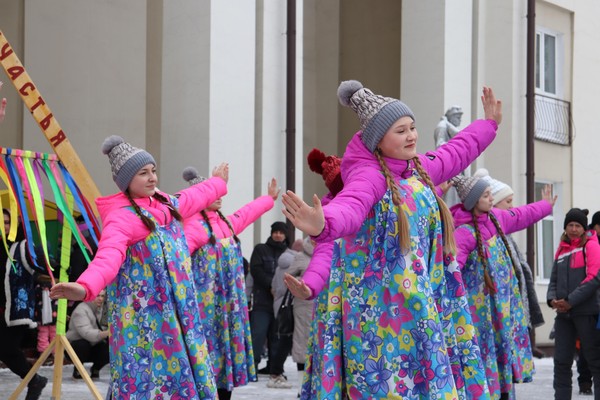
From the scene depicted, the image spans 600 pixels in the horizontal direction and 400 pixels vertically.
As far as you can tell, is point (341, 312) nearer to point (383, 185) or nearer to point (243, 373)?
point (383, 185)

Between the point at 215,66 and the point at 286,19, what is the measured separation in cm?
154

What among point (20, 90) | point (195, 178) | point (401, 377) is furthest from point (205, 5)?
point (401, 377)

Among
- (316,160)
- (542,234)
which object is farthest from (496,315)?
(542,234)

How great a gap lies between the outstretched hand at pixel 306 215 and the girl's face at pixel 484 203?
355 cm

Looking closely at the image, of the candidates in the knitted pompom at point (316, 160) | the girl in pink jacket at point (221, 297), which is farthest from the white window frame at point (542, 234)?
the knitted pompom at point (316, 160)

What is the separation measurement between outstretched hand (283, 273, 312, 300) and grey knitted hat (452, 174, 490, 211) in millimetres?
2701

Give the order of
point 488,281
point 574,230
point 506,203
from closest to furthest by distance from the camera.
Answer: point 488,281 < point 506,203 < point 574,230

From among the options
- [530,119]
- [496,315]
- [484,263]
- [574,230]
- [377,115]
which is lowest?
[496,315]

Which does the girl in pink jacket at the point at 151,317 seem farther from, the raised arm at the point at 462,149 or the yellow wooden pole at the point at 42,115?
the raised arm at the point at 462,149

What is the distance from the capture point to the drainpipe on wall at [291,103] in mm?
14586

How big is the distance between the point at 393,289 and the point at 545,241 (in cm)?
1602

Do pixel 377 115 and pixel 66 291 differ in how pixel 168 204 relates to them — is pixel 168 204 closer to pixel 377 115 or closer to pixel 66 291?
pixel 66 291

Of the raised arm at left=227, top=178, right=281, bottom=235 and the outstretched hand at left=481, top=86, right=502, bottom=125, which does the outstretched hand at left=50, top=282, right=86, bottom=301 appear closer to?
the outstretched hand at left=481, top=86, right=502, bottom=125

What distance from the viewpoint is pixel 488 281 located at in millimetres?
7617
